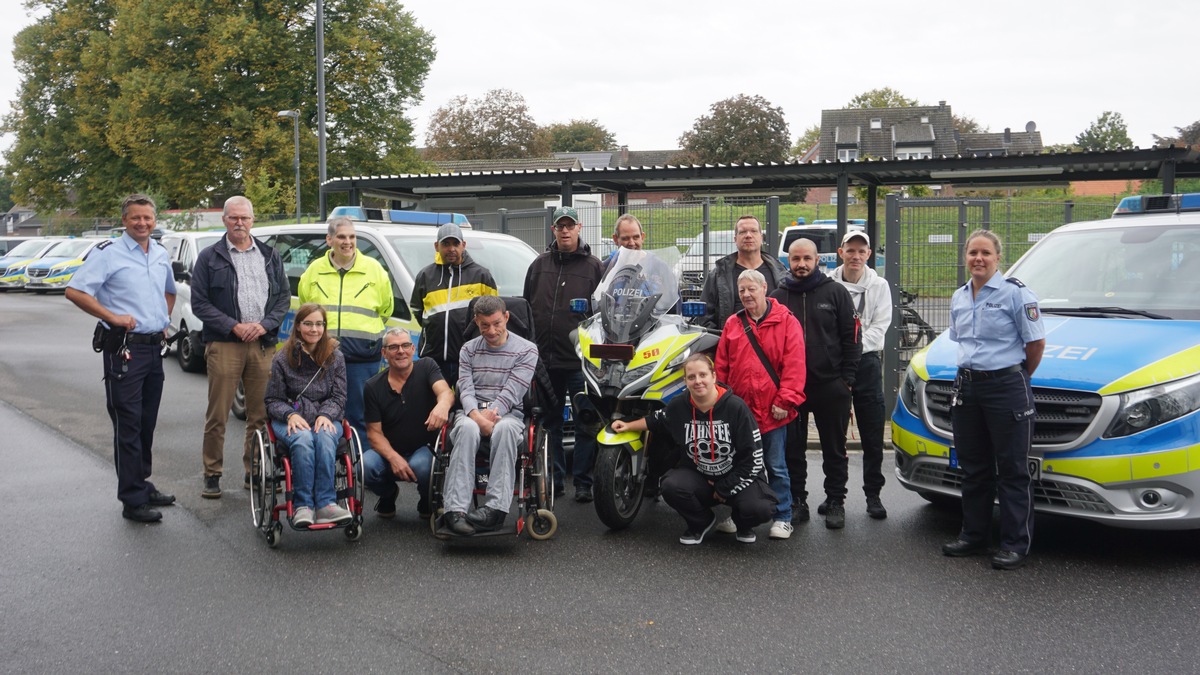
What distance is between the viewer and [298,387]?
22.4ft

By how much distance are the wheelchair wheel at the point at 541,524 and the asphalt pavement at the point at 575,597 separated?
0.21ft

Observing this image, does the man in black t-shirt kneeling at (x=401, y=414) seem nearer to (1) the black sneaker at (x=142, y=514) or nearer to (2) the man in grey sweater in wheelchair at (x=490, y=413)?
Result: (2) the man in grey sweater in wheelchair at (x=490, y=413)

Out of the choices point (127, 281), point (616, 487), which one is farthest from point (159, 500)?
point (616, 487)

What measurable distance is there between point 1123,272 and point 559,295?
12.5 ft

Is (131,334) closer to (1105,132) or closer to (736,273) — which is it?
(736,273)

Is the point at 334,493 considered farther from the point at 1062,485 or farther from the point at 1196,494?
the point at 1196,494

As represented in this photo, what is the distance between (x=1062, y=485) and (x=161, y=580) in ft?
16.3

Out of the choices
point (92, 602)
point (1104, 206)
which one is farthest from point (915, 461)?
point (1104, 206)

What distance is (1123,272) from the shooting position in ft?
22.8

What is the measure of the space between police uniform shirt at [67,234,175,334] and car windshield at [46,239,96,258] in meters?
28.5

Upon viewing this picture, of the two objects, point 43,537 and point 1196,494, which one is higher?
point 1196,494

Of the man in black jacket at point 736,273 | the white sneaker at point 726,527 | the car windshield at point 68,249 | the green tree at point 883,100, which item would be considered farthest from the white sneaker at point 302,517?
the green tree at point 883,100

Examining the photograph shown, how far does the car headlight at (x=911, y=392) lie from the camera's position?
6734 millimetres

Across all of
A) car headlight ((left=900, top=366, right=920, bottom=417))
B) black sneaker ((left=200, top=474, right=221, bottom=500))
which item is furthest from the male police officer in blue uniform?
car headlight ((left=900, top=366, right=920, bottom=417))
